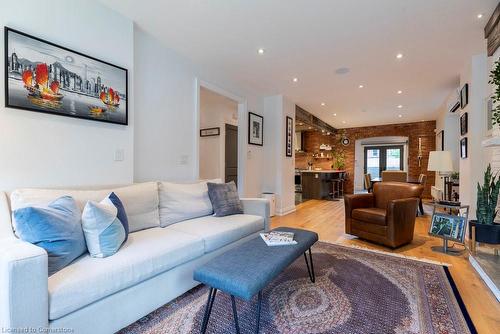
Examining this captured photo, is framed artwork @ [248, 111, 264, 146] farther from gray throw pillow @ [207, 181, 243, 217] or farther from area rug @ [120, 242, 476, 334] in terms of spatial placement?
area rug @ [120, 242, 476, 334]

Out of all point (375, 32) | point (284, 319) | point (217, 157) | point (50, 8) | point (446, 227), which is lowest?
point (284, 319)

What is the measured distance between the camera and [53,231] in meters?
1.37

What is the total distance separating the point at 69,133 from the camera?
2094 millimetres

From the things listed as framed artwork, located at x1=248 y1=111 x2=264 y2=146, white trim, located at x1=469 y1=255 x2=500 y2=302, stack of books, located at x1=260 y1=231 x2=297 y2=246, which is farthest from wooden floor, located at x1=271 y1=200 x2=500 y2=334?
framed artwork, located at x1=248 y1=111 x2=264 y2=146

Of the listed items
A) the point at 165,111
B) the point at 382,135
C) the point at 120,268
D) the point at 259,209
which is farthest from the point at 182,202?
the point at 382,135

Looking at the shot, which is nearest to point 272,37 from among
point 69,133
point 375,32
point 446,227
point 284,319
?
point 375,32

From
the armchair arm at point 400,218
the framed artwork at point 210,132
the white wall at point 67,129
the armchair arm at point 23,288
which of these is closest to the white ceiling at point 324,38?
the white wall at point 67,129

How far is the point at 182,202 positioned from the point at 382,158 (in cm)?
969

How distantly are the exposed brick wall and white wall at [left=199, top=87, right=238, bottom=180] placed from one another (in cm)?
511

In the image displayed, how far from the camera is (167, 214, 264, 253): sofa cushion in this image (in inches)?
84.2

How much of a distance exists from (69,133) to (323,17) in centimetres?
266

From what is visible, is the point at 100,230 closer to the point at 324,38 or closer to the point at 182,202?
the point at 182,202

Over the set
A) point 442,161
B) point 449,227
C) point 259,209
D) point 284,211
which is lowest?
point 284,211

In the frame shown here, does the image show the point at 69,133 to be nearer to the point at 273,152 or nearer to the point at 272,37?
the point at 272,37
